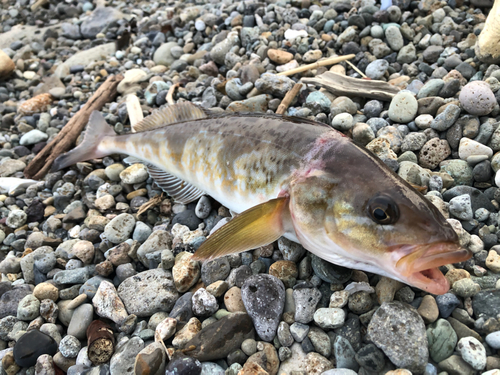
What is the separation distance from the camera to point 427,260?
197 cm

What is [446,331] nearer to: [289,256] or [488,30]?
[289,256]

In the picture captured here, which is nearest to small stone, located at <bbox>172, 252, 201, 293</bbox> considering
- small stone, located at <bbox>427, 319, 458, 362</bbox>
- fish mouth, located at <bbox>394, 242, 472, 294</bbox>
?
fish mouth, located at <bbox>394, 242, 472, 294</bbox>

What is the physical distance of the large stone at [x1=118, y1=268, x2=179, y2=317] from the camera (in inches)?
113

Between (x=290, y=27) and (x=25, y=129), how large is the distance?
4.66 metres

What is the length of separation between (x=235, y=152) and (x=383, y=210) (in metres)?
1.47

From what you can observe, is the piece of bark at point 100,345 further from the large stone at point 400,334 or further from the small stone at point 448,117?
the small stone at point 448,117

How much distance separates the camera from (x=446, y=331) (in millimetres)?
2195

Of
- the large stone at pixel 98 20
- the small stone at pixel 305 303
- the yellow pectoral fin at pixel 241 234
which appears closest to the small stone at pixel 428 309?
the small stone at pixel 305 303

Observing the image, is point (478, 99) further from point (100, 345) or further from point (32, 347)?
point (32, 347)

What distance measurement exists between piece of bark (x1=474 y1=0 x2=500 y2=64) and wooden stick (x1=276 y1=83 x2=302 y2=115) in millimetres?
2117

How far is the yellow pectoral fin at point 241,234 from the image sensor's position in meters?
2.54

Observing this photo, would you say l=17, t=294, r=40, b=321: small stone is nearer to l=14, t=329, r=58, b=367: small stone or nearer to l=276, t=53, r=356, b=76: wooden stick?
l=14, t=329, r=58, b=367: small stone

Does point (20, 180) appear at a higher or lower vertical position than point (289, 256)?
lower

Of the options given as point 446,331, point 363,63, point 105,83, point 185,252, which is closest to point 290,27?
point 363,63
